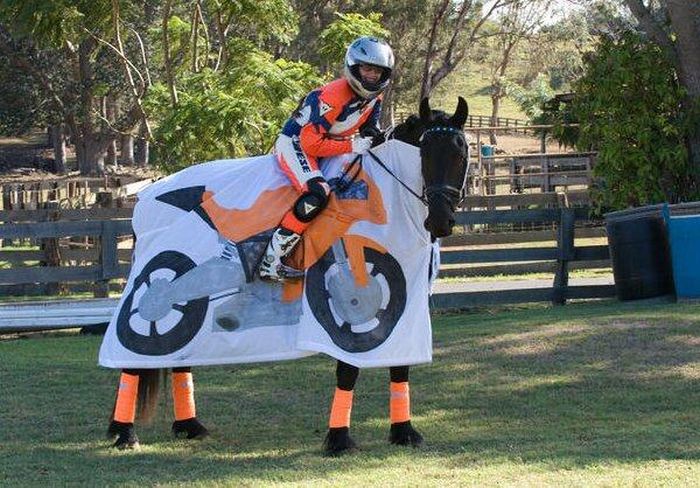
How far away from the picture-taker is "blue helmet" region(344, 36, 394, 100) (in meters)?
7.17

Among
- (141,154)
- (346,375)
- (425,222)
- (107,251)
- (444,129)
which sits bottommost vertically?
(346,375)

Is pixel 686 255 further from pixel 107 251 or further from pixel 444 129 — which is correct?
pixel 444 129

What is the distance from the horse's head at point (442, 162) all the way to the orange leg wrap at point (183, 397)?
208cm

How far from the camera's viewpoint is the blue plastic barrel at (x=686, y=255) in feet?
45.9

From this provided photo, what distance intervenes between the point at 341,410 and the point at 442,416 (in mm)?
1480

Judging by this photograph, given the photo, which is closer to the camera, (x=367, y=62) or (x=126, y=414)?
(x=367, y=62)

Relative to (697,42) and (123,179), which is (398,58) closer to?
(123,179)

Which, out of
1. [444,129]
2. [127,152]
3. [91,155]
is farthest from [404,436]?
[127,152]

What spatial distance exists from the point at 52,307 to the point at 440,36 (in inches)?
1467

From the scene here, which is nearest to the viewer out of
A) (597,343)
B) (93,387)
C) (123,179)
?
(93,387)

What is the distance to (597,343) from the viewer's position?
36.5ft

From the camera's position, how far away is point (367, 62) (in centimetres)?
716

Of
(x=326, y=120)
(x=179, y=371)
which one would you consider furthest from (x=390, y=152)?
(x=179, y=371)

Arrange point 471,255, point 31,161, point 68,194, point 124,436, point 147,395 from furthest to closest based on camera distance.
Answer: point 31,161
point 68,194
point 471,255
point 147,395
point 124,436
